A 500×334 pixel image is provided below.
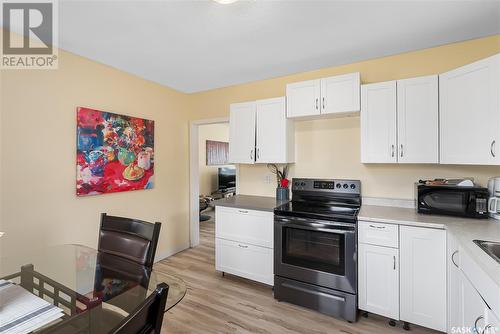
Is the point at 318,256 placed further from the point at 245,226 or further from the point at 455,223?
the point at 455,223

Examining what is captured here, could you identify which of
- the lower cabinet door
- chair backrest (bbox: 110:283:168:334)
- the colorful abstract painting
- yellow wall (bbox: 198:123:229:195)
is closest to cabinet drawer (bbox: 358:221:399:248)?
the lower cabinet door

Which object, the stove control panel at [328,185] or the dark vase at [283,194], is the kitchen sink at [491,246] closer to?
the stove control panel at [328,185]

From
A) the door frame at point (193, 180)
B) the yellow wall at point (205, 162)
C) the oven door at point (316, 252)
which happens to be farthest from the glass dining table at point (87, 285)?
the yellow wall at point (205, 162)

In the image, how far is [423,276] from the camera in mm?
1837

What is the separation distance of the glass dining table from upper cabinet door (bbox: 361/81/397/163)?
6.71 ft

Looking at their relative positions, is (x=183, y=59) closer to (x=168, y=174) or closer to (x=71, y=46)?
(x=71, y=46)

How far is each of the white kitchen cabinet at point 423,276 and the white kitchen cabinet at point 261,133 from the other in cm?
143

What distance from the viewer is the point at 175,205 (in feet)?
11.9

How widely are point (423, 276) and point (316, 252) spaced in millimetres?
822

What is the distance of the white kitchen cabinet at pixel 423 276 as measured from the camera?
70.1 inches

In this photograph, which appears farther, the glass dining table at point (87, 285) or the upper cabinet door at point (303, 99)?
the upper cabinet door at point (303, 99)

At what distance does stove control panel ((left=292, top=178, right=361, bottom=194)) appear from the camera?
8.48 ft

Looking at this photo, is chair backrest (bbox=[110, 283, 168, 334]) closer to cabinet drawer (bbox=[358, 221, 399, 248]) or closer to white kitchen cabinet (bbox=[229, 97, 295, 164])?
cabinet drawer (bbox=[358, 221, 399, 248])

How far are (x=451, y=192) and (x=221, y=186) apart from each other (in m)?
5.11
